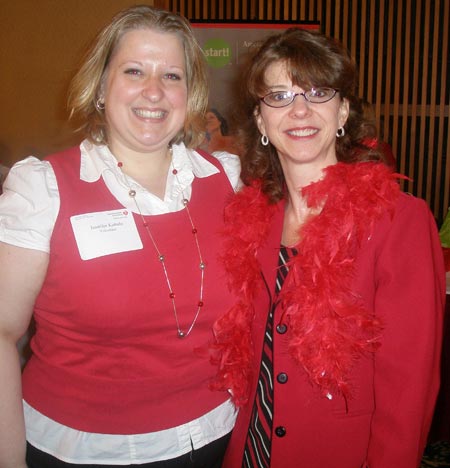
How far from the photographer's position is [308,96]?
4.79ft

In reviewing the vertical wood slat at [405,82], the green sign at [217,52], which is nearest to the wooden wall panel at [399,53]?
the vertical wood slat at [405,82]

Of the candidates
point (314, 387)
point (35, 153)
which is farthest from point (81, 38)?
point (314, 387)

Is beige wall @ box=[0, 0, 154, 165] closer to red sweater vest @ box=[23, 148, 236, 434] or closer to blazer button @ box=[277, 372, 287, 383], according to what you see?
red sweater vest @ box=[23, 148, 236, 434]

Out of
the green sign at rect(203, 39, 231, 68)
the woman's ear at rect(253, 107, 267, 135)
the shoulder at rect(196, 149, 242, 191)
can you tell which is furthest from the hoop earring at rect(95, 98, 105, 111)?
the green sign at rect(203, 39, 231, 68)

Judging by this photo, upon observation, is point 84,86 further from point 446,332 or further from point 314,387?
point 446,332

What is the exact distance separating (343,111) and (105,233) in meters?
0.79

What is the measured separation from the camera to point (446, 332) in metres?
2.76

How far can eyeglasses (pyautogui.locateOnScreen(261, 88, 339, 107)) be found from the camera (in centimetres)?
146

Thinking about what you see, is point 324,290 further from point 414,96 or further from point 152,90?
point 414,96

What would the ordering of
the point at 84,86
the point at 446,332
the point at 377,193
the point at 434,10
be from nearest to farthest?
the point at 377,193 < the point at 84,86 < the point at 446,332 < the point at 434,10

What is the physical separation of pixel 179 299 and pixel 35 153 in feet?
12.9

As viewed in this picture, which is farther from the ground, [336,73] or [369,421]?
[336,73]

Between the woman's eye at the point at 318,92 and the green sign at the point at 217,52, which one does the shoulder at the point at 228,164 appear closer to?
the woman's eye at the point at 318,92

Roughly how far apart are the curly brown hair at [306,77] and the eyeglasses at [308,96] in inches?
0.7
